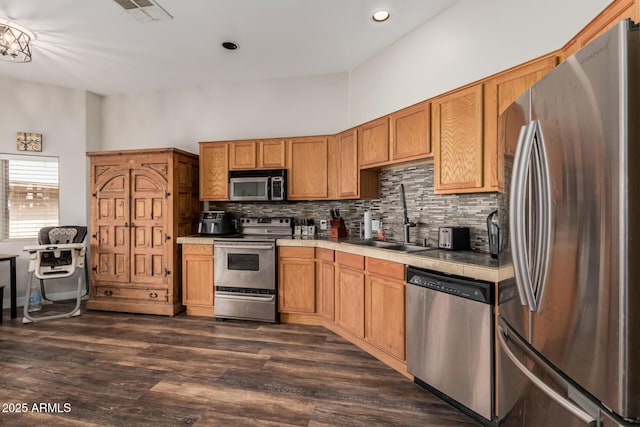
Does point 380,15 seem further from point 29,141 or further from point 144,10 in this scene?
point 29,141

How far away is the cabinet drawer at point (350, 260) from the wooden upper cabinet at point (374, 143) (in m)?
0.95

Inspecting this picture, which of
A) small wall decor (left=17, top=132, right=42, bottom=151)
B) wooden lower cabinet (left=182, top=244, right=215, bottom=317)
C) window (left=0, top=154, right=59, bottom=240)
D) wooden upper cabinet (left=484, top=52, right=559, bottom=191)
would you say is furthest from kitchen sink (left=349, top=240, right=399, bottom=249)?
small wall decor (left=17, top=132, right=42, bottom=151)

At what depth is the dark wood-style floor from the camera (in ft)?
6.37

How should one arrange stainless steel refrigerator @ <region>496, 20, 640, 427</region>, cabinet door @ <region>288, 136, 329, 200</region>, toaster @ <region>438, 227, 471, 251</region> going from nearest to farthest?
stainless steel refrigerator @ <region>496, 20, 640, 427</region> < toaster @ <region>438, 227, 471, 251</region> < cabinet door @ <region>288, 136, 329, 200</region>

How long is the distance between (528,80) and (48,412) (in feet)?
12.1

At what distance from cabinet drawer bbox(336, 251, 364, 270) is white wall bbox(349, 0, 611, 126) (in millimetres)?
1548

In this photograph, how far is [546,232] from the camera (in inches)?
42.6

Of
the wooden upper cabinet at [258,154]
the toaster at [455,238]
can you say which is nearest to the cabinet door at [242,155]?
the wooden upper cabinet at [258,154]

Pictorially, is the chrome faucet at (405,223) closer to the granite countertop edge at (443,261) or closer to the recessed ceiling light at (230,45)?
the granite countertop edge at (443,261)

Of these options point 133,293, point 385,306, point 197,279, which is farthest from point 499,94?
point 133,293

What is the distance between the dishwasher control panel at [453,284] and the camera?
180cm

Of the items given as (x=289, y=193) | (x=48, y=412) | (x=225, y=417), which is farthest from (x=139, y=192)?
(x=225, y=417)

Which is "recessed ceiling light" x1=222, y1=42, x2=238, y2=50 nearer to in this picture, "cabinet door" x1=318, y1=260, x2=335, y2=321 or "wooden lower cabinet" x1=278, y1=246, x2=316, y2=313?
"wooden lower cabinet" x1=278, y1=246, x2=316, y2=313

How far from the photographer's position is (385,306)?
102 inches
